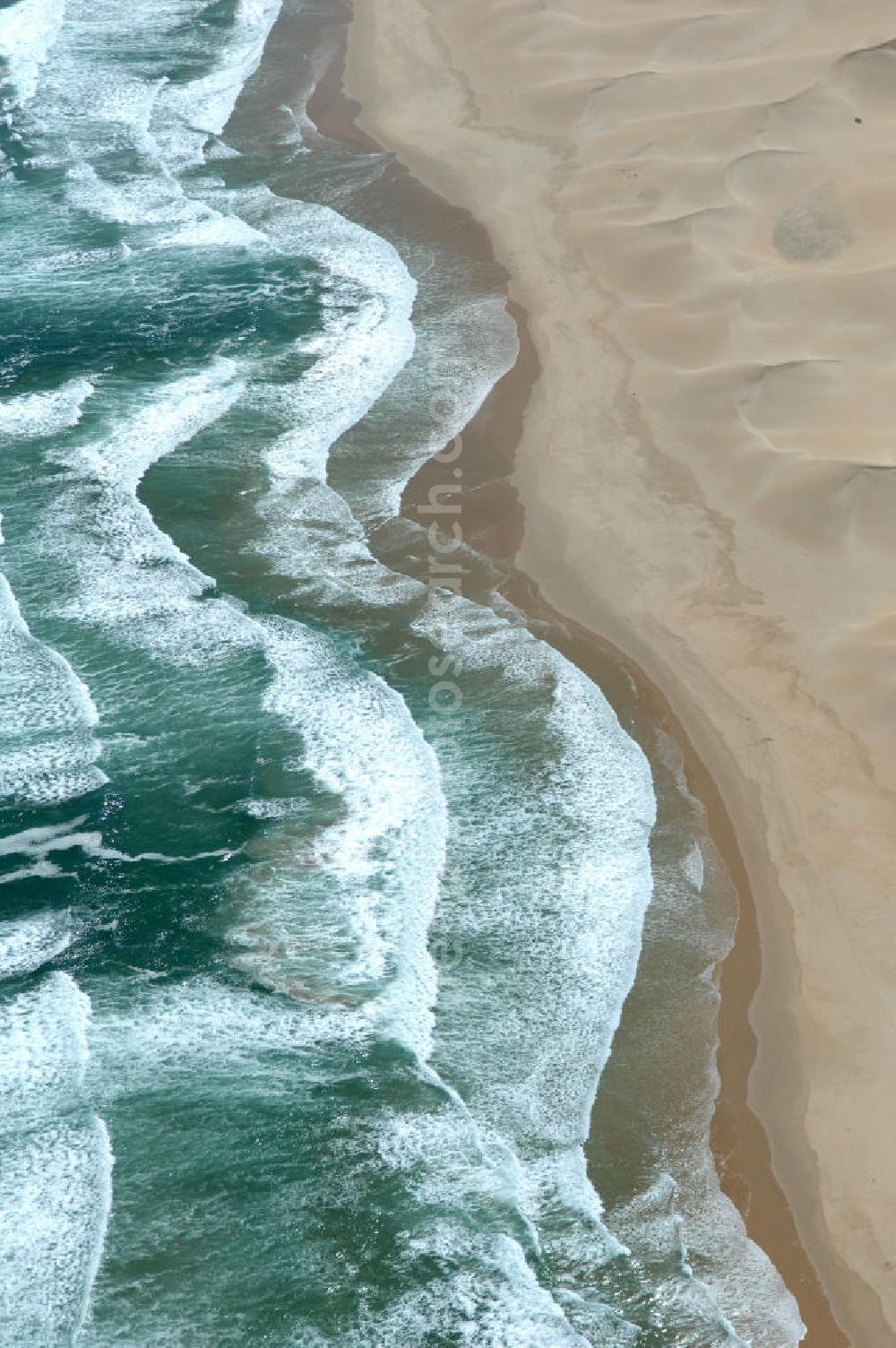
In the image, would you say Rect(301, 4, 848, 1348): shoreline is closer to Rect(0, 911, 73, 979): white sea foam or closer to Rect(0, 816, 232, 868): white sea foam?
Rect(0, 816, 232, 868): white sea foam

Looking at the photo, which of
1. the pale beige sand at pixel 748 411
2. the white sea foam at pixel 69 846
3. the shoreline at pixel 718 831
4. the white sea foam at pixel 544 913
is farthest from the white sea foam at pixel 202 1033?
the pale beige sand at pixel 748 411

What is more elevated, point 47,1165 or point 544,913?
point 544,913

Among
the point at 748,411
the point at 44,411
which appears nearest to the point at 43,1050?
the point at 44,411

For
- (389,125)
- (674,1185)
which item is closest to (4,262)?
(389,125)

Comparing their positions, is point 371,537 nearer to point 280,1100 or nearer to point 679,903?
point 679,903

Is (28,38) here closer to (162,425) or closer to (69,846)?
(162,425)

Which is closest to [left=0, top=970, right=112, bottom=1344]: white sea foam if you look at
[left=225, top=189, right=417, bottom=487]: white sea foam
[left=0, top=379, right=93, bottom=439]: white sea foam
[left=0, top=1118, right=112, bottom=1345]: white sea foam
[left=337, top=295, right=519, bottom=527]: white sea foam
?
[left=0, top=1118, right=112, bottom=1345]: white sea foam
